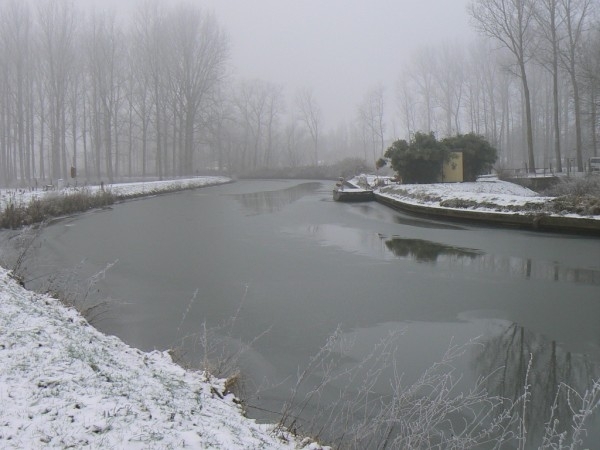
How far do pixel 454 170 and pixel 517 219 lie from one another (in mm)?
13423

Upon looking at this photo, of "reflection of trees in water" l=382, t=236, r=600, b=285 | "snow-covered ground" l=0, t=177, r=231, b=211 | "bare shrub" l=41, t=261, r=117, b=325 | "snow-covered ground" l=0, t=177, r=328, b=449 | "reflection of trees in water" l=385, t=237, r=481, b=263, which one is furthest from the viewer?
"snow-covered ground" l=0, t=177, r=231, b=211

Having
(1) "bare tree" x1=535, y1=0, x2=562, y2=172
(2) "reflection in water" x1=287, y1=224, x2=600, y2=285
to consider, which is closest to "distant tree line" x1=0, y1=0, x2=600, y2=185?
(1) "bare tree" x1=535, y1=0, x2=562, y2=172

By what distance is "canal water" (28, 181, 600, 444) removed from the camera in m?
4.86

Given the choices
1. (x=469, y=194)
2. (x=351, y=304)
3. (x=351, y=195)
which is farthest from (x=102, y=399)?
(x=351, y=195)

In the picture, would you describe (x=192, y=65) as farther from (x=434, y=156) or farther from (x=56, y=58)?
(x=434, y=156)

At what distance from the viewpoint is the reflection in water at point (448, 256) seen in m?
8.76

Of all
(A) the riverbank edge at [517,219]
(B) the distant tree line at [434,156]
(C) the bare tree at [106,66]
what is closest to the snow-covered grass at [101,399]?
(A) the riverbank edge at [517,219]

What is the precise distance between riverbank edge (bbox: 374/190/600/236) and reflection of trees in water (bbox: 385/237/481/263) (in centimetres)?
348

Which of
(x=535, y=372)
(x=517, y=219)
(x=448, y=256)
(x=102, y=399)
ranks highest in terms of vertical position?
(x=517, y=219)

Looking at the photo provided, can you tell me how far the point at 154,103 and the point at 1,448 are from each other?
51.9m

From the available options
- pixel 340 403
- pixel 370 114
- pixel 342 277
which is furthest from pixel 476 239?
pixel 370 114

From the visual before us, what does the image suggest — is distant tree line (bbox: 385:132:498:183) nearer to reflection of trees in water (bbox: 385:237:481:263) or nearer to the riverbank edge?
the riverbank edge

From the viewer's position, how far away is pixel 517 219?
572 inches

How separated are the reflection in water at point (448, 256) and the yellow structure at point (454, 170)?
14.5m
